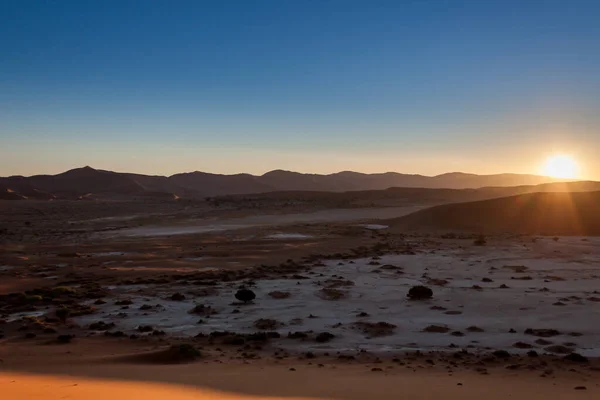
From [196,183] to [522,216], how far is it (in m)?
124

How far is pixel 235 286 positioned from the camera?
20.0m

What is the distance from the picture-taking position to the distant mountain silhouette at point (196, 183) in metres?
119

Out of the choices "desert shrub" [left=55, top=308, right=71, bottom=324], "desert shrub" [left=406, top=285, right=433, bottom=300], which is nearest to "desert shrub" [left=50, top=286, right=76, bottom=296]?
"desert shrub" [left=55, top=308, right=71, bottom=324]

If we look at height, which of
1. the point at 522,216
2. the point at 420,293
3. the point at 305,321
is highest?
the point at 522,216

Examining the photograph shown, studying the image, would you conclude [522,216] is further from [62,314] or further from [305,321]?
[62,314]

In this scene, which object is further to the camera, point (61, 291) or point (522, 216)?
point (522, 216)

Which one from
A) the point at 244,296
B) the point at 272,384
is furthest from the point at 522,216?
the point at 272,384

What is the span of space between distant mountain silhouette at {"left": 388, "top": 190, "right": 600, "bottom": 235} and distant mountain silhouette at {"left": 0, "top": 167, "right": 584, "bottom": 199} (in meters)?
71.7

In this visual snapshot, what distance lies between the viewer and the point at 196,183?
158375 mm

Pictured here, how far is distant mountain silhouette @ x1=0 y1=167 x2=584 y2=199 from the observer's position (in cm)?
11881

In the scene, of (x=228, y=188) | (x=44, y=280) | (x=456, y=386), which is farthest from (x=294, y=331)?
(x=228, y=188)

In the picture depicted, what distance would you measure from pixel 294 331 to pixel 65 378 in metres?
5.92

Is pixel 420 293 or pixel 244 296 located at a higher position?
pixel 420 293

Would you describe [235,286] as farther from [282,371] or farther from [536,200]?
[536,200]
